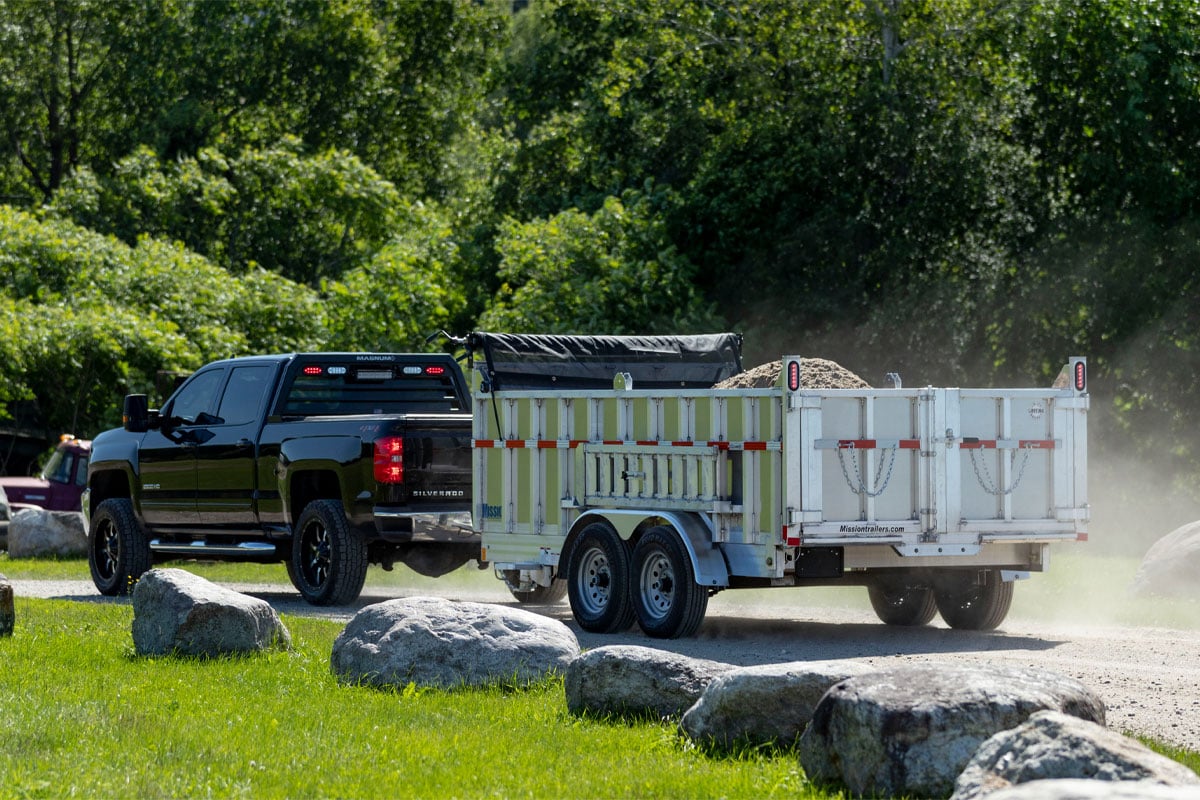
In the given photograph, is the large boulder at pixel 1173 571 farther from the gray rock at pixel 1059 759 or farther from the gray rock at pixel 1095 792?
the gray rock at pixel 1095 792

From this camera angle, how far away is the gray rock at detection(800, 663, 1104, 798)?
22.9 ft

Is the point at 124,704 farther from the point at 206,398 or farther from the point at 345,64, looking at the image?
the point at 345,64

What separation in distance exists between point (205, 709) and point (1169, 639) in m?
7.43

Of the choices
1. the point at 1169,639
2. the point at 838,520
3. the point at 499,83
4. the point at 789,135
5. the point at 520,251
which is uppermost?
the point at 499,83

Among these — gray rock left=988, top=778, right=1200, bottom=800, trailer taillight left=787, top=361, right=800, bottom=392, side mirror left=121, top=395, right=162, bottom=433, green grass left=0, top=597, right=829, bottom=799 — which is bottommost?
green grass left=0, top=597, right=829, bottom=799

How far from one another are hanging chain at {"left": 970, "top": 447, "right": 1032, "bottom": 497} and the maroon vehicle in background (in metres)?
18.8

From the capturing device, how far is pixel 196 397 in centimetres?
1797

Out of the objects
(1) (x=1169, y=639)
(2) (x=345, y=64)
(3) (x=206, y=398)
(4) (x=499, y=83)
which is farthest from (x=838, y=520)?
(2) (x=345, y=64)

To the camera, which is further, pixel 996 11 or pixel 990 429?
pixel 996 11

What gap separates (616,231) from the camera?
29.5 m

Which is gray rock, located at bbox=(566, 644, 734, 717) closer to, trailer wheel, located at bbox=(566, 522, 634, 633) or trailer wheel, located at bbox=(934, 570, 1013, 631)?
trailer wheel, located at bbox=(566, 522, 634, 633)

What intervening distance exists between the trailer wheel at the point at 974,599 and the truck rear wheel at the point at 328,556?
200 inches

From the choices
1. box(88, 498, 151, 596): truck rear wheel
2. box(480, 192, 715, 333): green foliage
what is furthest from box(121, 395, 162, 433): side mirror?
box(480, 192, 715, 333): green foliage

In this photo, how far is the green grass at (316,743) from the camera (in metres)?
7.40
